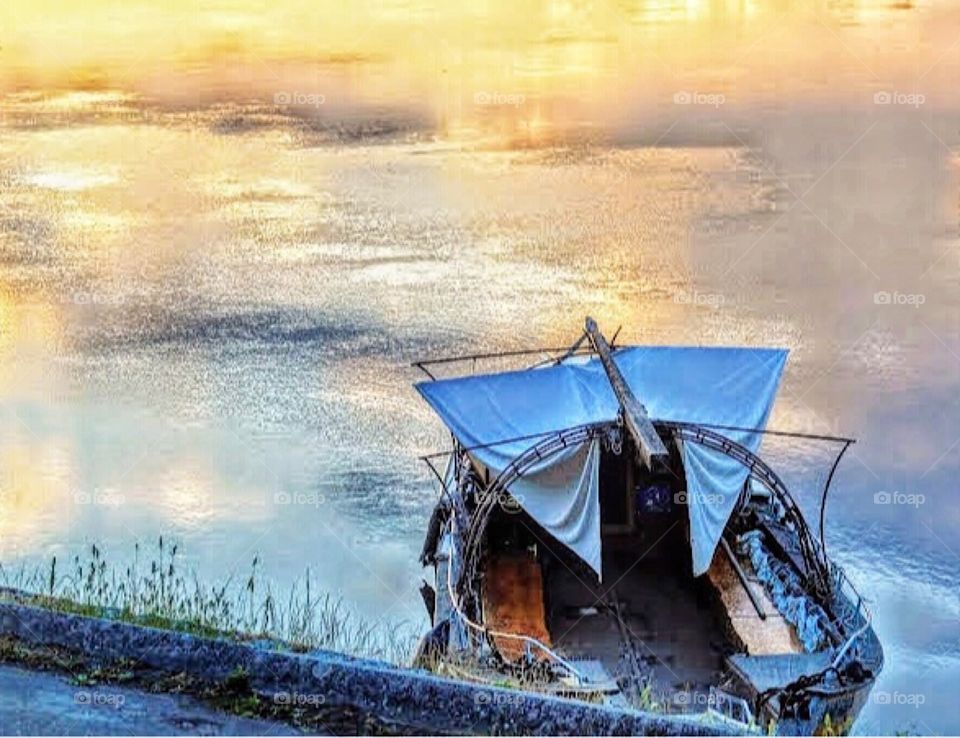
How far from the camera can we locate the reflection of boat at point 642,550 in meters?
16.2

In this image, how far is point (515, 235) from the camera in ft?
121

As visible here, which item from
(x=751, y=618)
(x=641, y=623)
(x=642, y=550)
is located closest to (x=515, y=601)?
(x=641, y=623)

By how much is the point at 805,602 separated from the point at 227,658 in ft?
36.6

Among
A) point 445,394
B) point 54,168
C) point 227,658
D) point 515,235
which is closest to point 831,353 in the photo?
point 515,235

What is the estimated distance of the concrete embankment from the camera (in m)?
7.61

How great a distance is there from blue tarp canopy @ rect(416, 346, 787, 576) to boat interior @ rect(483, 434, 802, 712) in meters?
0.71

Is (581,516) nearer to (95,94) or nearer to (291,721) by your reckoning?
(291,721)

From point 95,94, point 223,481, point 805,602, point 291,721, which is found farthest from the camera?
point 95,94

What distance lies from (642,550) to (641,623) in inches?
74.1

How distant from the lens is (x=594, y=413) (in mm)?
20422

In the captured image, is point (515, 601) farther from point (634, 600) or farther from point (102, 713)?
point (102, 713)

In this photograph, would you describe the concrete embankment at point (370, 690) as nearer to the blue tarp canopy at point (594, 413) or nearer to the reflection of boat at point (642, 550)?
the reflection of boat at point (642, 550)

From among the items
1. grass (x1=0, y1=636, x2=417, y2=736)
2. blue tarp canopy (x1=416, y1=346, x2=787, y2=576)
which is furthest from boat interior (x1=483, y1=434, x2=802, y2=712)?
grass (x1=0, y1=636, x2=417, y2=736)

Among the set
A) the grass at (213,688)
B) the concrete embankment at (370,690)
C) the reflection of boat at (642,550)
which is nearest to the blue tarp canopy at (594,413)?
the reflection of boat at (642,550)
